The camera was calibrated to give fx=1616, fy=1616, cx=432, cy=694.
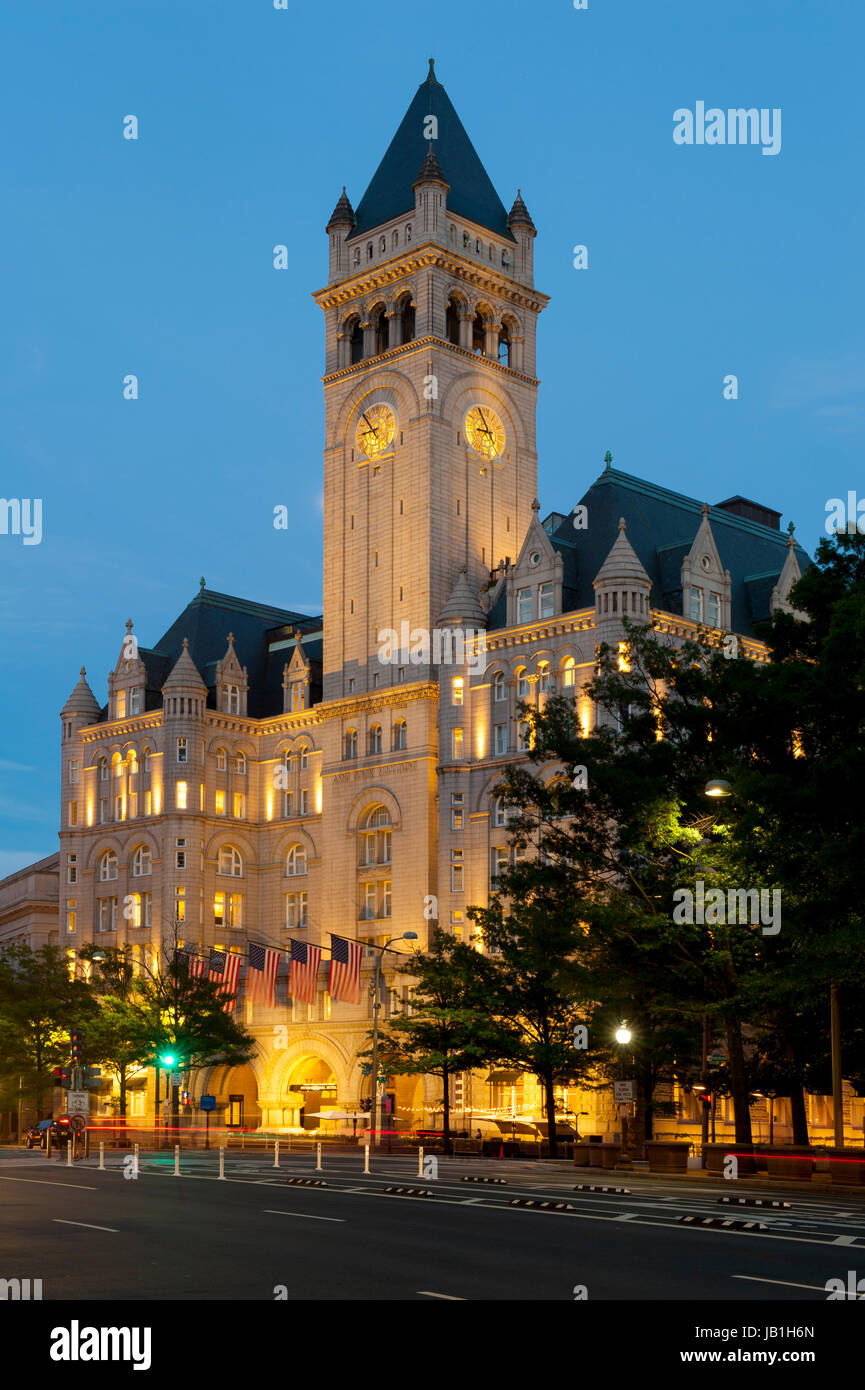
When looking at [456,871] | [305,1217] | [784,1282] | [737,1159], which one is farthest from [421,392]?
[784,1282]

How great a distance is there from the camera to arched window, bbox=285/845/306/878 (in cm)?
9506

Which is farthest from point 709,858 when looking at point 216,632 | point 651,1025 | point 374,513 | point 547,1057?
point 216,632

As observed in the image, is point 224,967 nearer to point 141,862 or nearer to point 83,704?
point 141,862

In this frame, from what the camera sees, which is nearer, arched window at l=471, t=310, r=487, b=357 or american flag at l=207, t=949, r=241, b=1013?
american flag at l=207, t=949, r=241, b=1013

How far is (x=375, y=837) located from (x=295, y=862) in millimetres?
11754

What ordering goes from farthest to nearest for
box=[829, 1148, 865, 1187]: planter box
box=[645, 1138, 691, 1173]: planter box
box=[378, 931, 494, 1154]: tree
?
box=[378, 931, 494, 1154]: tree → box=[645, 1138, 691, 1173]: planter box → box=[829, 1148, 865, 1187]: planter box

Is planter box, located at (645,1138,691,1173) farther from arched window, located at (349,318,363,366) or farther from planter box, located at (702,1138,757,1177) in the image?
arched window, located at (349,318,363,366)

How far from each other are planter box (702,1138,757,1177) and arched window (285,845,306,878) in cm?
5408

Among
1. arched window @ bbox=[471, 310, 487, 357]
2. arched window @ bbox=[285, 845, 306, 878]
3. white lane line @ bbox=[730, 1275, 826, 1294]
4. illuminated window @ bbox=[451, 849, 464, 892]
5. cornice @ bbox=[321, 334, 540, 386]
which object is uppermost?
arched window @ bbox=[471, 310, 487, 357]

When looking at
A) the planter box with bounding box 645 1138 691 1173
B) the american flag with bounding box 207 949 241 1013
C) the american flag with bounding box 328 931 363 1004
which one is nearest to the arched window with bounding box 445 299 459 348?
the american flag with bounding box 328 931 363 1004

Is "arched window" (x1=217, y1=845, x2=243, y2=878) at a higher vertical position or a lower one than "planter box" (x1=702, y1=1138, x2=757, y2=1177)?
higher

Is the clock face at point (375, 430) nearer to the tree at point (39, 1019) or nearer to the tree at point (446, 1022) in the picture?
the tree at point (446, 1022)

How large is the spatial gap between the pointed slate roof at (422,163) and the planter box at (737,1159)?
59.5 metres

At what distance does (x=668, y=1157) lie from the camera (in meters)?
42.7
